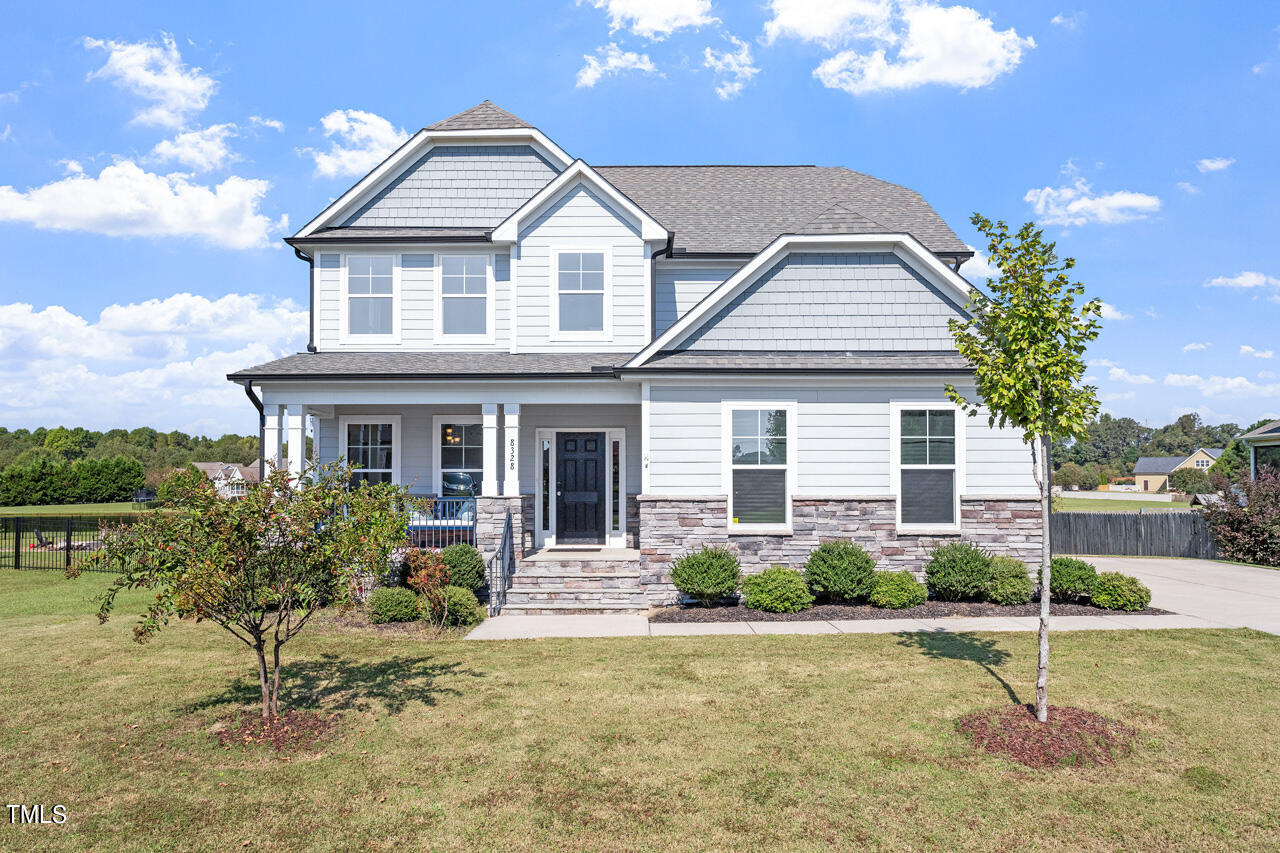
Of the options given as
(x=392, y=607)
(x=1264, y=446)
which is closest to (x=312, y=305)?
(x=392, y=607)

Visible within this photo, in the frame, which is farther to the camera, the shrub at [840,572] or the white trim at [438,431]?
the white trim at [438,431]

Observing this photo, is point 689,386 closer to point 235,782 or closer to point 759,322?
point 759,322

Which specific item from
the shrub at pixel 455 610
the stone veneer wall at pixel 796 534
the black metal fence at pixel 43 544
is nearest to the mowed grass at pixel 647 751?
the shrub at pixel 455 610

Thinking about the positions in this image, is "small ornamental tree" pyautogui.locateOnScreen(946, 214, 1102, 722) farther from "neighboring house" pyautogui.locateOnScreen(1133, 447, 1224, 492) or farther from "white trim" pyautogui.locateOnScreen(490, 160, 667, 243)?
"neighboring house" pyautogui.locateOnScreen(1133, 447, 1224, 492)

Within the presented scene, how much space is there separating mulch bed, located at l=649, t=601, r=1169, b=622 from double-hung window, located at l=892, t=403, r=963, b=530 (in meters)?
1.56

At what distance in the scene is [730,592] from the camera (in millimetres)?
11250

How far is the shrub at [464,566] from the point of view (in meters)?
11.6

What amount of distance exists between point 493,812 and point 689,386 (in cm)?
812

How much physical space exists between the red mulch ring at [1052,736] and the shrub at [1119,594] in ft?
18.7

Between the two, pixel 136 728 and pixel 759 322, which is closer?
pixel 136 728

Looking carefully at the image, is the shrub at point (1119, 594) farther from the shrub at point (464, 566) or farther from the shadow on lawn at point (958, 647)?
the shrub at point (464, 566)

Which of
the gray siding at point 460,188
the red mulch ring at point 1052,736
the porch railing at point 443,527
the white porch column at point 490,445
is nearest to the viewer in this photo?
the red mulch ring at point 1052,736

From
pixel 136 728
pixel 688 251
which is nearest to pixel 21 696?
pixel 136 728

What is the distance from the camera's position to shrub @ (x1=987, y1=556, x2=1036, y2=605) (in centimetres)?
1143
